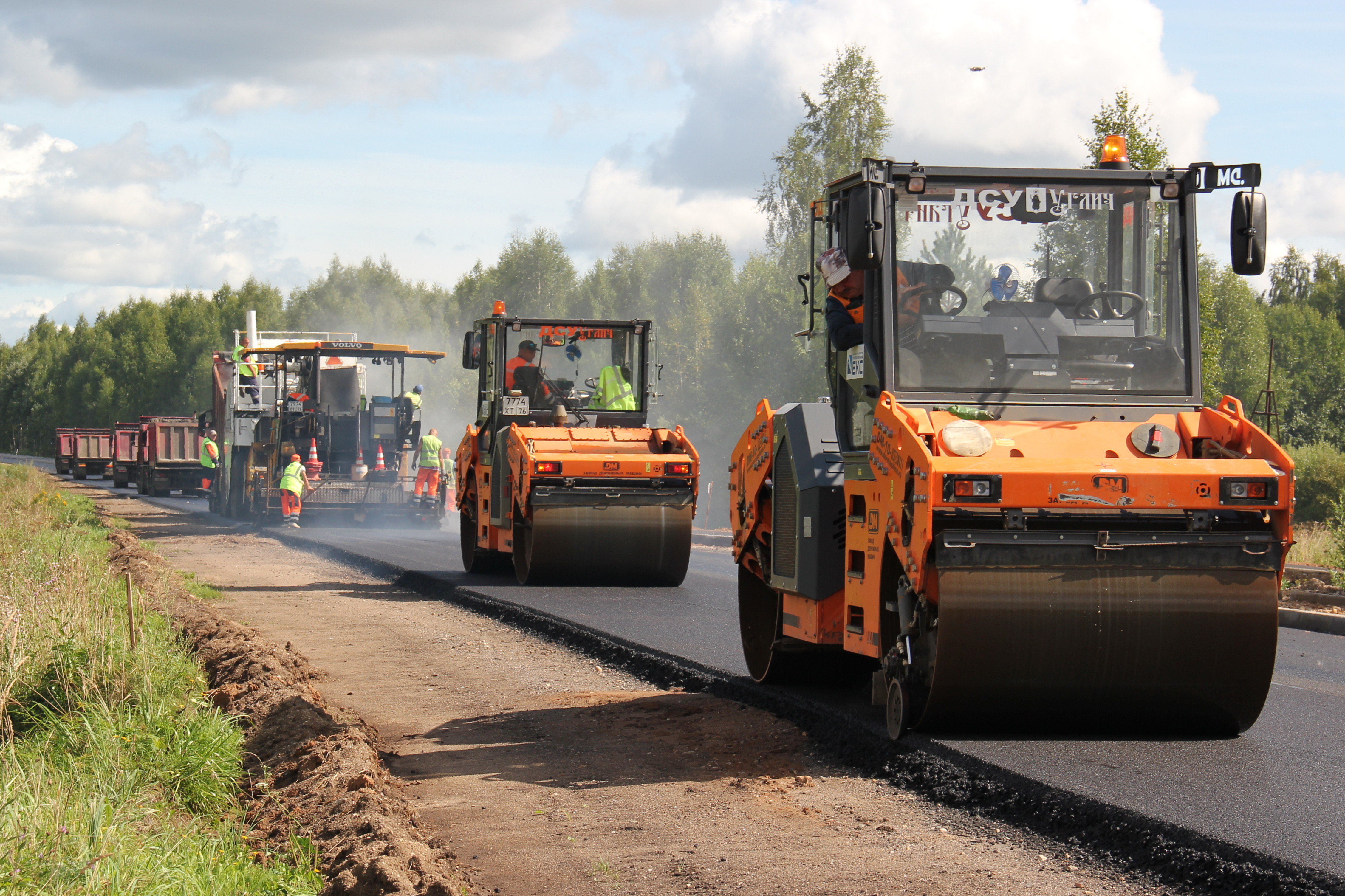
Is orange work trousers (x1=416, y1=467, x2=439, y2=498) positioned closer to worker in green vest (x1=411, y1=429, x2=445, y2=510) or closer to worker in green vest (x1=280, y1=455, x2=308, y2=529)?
→ worker in green vest (x1=411, y1=429, x2=445, y2=510)

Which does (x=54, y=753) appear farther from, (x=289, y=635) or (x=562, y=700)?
(x=289, y=635)

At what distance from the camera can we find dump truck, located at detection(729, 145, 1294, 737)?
5523 millimetres

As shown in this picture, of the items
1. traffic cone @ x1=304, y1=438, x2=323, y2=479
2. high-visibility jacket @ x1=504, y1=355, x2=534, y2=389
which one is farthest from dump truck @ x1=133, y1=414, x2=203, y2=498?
high-visibility jacket @ x1=504, y1=355, x2=534, y2=389

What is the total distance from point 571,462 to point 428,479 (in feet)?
35.8

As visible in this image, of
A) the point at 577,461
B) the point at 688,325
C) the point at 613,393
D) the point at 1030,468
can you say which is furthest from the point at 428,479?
the point at 688,325

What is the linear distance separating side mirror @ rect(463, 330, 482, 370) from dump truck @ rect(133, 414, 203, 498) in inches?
992

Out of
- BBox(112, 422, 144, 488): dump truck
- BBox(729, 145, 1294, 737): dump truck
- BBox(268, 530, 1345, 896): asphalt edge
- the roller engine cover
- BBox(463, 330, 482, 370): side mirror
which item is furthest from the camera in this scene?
BBox(112, 422, 144, 488): dump truck

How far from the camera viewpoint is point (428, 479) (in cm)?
2339

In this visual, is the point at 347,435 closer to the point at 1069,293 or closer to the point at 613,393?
the point at 613,393

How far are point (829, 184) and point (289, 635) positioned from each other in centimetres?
630

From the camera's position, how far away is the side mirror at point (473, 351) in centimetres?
1448

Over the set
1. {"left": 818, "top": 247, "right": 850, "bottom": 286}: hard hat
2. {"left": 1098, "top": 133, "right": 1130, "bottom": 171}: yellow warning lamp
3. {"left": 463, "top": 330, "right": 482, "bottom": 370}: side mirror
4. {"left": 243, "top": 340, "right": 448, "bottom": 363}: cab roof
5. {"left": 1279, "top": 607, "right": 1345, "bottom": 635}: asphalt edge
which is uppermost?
{"left": 243, "top": 340, "right": 448, "bottom": 363}: cab roof

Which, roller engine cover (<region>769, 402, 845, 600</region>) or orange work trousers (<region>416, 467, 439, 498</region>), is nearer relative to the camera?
roller engine cover (<region>769, 402, 845, 600</region>)

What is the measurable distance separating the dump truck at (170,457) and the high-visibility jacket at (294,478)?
52.5 feet
